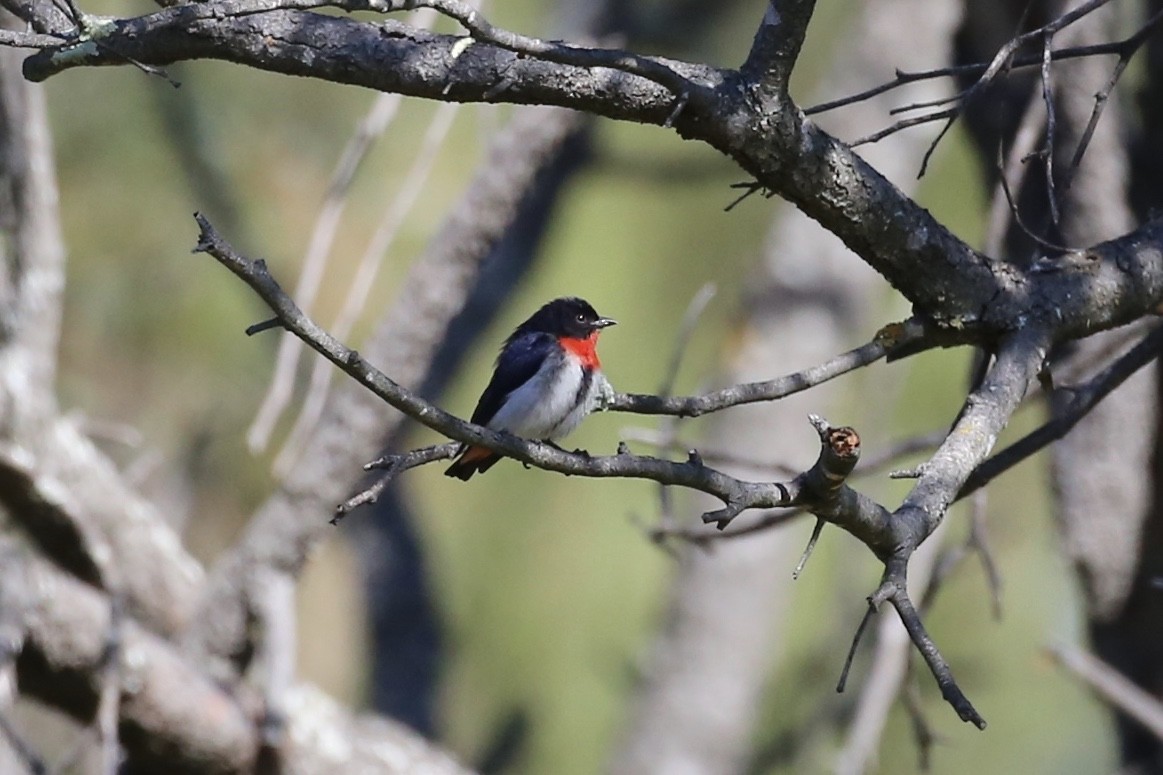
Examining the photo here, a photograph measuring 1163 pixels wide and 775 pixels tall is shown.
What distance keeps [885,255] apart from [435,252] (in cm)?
274

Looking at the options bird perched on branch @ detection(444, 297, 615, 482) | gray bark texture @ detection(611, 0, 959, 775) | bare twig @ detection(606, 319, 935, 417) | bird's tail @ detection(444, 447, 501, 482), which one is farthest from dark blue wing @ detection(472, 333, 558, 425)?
gray bark texture @ detection(611, 0, 959, 775)

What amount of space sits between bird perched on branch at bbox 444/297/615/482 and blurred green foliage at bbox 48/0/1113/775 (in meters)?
2.79

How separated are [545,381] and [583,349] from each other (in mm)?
241

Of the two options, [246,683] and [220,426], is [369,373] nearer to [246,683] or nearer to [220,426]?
[246,683]

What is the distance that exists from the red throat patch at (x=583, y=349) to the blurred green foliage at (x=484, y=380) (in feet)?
9.46

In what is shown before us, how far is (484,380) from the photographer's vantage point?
763 cm

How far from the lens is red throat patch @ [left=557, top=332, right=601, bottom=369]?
380 cm

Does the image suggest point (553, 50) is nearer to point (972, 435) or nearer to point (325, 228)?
point (972, 435)

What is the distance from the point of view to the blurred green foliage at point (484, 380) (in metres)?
6.63

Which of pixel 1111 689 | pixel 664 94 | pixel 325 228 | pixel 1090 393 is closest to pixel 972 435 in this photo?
pixel 664 94

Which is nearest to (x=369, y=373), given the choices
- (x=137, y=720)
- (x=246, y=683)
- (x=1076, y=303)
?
(x=1076, y=303)

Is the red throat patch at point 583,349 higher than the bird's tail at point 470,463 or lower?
higher

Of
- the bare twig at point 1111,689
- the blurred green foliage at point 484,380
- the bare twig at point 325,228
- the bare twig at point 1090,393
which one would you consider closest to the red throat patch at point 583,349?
the bare twig at point 325,228

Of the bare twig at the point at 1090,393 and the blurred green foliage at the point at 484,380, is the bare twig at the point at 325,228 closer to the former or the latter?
the bare twig at the point at 1090,393
